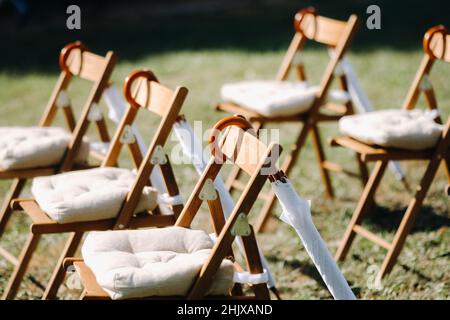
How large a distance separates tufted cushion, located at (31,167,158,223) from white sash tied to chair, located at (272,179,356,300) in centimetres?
92

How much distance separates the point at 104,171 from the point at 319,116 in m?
1.53

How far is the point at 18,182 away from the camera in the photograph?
4301mm

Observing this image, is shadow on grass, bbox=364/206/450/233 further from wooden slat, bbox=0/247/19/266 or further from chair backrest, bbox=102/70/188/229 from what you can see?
wooden slat, bbox=0/247/19/266

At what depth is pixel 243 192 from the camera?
9.09ft

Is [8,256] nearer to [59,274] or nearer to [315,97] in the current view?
[59,274]

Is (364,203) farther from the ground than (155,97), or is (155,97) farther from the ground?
(155,97)

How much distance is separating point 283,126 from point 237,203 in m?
4.37

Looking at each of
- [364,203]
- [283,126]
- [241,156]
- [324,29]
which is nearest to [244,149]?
[241,156]

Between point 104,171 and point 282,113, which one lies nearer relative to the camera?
point 104,171

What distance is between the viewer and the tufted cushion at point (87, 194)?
3408 mm

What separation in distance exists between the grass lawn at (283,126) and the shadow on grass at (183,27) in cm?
3

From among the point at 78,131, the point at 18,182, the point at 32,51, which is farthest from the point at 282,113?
the point at 32,51

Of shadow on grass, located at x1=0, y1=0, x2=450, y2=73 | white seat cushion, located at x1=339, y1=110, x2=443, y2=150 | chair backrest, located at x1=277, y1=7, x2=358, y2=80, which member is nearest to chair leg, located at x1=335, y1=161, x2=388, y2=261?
white seat cushion, located at x1=339, y1=110, x2=443, y2=150

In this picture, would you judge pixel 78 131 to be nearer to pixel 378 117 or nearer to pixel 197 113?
pixel 378 117
